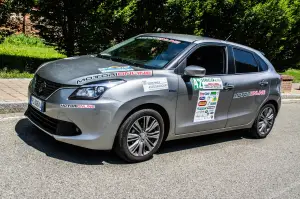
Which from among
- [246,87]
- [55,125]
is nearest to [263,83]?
[246,87]

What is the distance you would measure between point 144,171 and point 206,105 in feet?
4.81

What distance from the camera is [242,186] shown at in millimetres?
4859

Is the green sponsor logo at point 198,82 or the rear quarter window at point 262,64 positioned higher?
the rear quarter window at point 262,64

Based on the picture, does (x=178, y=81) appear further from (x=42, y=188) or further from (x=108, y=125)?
(x=42, y=188)

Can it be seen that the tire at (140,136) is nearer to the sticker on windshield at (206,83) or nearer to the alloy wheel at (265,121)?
the sticker on windshield at (206,83)

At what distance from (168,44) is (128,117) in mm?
1538

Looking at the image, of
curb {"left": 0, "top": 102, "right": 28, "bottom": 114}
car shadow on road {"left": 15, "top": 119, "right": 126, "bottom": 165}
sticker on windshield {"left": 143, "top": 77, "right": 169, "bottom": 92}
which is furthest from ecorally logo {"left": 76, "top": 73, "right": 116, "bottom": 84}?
curb {"left": 0, "top": 102, "right": 28, "bottom": 114}

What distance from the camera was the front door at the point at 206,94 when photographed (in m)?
5.44

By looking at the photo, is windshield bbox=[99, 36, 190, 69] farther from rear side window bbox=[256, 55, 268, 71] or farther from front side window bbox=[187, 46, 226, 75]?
rear side window bbox=[256, 55, 268, 71]

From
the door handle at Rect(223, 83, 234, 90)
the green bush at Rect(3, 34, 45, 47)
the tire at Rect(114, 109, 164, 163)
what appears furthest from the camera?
the green bush at Rect(3, 34, 45, 47)

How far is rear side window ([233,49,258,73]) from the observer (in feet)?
20.9

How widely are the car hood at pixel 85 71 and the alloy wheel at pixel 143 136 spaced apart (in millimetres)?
604

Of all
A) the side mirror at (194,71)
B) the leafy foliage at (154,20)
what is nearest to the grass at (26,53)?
the leafy foliage at (154,20)

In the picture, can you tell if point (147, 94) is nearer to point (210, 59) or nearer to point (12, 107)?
point (210, 59)
